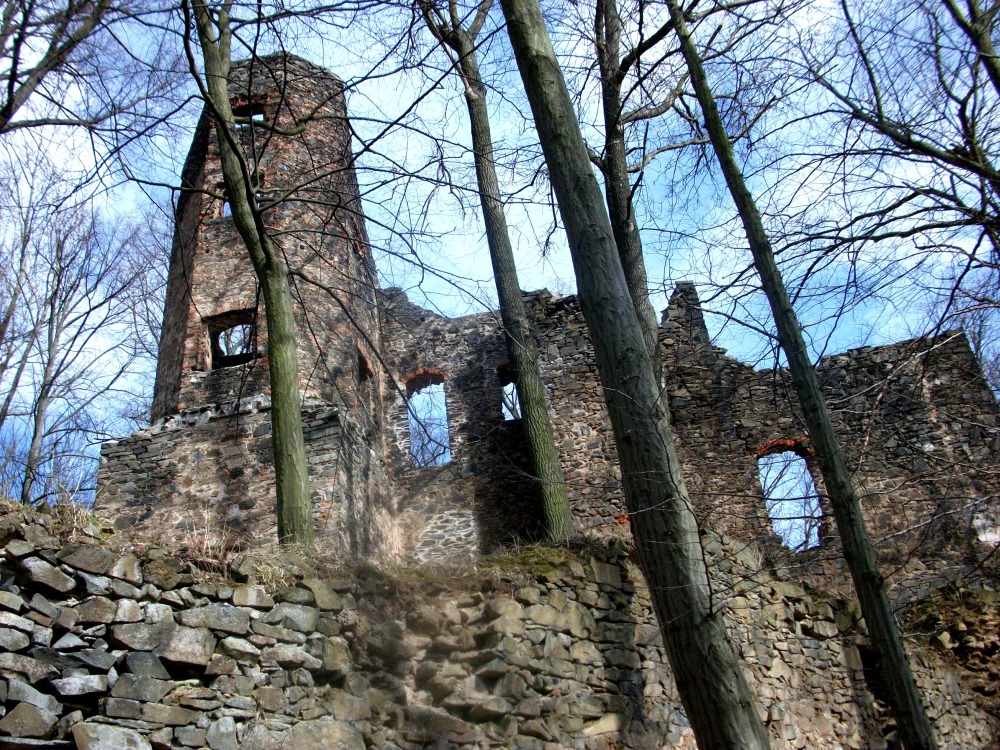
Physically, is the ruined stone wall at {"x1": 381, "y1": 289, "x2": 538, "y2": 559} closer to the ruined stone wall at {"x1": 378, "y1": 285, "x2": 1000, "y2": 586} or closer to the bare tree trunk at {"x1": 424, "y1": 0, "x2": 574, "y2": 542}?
the ruined stone wall at {"x1": 378, "y1": 285, "x2": 1000, "y2": 586}

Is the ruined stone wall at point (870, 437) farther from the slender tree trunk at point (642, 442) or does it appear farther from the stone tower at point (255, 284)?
the slender tree trunk at point (642, 442)

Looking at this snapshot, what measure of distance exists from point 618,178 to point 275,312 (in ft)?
13.7

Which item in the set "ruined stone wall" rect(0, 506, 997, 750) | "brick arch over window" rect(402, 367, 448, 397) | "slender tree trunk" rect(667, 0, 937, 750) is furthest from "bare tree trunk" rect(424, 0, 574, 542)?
"brick arch over window" rect(402, 367, 448, 397)

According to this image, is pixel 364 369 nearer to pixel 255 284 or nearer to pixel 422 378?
pixel 422 378

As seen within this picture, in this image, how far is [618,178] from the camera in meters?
9.48

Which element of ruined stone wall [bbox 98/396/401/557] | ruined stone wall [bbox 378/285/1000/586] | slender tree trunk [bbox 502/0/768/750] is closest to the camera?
slender tree trunk [bbox 502/0/768/750]

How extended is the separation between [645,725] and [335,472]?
5.62 m

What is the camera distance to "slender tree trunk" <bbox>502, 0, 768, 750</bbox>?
13.4 feet

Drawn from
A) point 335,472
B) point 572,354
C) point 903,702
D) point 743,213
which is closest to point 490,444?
point 572,354

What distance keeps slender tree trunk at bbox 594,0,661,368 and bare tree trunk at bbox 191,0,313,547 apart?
11.5ft

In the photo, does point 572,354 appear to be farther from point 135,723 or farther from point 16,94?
point 135,723

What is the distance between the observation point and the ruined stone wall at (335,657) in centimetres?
411

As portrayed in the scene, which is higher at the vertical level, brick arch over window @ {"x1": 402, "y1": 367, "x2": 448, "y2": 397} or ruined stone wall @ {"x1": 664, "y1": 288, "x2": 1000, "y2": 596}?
brick arch over window @ {"x1": 402, "y1": 367, "x2": 448, "y2": 397}

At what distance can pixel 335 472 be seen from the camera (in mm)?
10477
